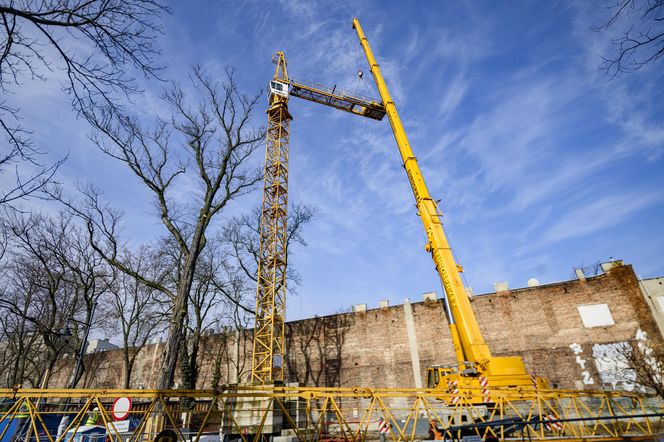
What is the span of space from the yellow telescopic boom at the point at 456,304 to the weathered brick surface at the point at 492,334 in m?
9.47

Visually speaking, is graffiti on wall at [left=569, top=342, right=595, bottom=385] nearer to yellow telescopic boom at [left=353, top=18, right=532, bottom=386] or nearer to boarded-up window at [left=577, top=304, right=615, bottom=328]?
boarded-up window at [left=577, top=304, right=615, bottom=328]

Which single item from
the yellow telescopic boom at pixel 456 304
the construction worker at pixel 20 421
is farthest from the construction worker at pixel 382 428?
the construction worker at pixel 20 421

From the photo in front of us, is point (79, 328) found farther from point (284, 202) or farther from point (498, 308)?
point (498, 308)

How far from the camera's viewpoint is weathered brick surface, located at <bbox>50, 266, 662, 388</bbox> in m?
17.2

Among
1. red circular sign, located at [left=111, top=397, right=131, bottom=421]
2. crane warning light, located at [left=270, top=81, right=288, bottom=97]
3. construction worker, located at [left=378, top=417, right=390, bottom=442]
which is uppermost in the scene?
crane warning light, located at [left=270, top=81, right=288, bottom=97]

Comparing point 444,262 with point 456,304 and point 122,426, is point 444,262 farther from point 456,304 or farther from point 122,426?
point 122,426

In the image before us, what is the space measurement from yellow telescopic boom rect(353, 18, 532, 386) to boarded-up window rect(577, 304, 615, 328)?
1056cm

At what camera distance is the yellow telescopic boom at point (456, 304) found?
9.73m

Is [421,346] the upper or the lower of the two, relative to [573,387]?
upper

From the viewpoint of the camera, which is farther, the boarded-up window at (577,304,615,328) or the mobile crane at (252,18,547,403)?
the boarded-up window at (577,304,615,328)

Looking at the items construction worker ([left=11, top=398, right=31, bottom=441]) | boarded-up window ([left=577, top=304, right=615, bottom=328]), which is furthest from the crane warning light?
boarded-up window ([left=577, top=304, right=615, bottom=328])

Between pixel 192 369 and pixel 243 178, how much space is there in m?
14.3

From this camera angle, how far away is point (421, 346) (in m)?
20.5

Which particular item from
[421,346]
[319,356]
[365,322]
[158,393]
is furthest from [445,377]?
[319,356]
